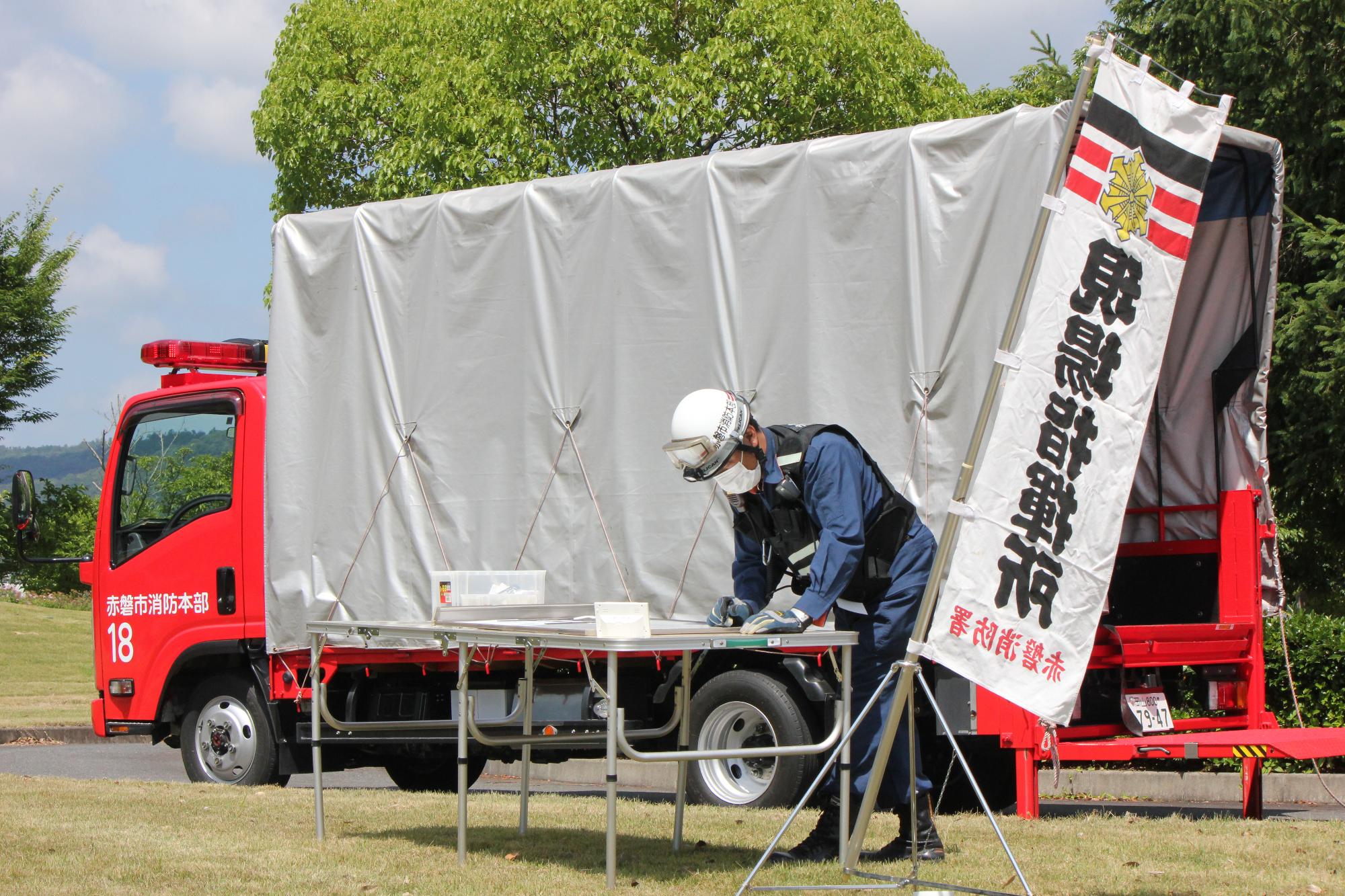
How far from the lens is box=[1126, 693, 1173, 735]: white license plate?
7613mm

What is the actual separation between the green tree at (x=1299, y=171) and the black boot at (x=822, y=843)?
252 inches

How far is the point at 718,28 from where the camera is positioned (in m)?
18.3

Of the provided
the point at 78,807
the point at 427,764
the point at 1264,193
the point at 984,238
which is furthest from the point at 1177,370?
the point at 78,807

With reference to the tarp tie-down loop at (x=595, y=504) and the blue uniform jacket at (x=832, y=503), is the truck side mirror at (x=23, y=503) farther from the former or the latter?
the blue uniform jacket at (x=832, y=503)

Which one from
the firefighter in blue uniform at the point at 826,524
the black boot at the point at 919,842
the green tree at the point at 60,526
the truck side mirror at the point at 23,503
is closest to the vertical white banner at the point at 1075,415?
the firefighter in blue uniform at the point at 826,524

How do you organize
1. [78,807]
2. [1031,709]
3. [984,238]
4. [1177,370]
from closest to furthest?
[1031,709] < [984,238] < [78,807] < [1177,370]

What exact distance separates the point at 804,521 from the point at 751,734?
244 centimetres

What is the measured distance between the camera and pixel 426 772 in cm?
1066

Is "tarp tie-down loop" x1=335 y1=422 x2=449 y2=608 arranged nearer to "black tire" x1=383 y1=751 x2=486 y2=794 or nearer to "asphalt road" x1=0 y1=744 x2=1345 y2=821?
"black tire" x1=383 y1=751 x2=486 y2=794

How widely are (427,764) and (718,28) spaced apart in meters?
10.8

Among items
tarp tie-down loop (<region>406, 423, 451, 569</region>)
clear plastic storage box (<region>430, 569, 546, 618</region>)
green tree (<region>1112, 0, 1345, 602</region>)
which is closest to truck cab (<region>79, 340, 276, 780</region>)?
tarp tie-down loop (<region>406, 423, 451, 569</region>)

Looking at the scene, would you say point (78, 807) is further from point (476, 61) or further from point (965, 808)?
point (476, 61)

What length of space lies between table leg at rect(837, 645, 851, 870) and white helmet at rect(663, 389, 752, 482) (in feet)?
2.74

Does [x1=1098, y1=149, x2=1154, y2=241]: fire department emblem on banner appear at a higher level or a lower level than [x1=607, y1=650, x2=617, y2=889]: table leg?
higher
